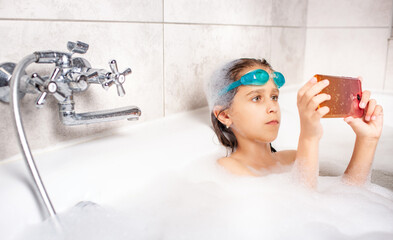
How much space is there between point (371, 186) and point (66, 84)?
884 mm

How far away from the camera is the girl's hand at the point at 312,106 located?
2.77 feet

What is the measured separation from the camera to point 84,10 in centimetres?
102

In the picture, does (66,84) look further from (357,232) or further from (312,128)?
(357,232)

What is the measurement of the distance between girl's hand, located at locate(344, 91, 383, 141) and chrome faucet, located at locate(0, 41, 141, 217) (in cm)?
58

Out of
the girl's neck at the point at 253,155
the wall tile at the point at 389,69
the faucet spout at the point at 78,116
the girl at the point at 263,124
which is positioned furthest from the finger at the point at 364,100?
the wall tile at the point at 389,69

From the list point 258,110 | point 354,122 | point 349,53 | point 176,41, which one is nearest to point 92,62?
point 176,41

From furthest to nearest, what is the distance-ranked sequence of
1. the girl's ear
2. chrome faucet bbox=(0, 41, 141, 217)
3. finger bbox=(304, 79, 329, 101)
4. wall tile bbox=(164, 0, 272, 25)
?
wall tile bbox=(164, 0, 272, 25), the girl's ear, finger bbox=(304, 79, 329, 101), chrome faucet bbox=(0, 41, 141, 217)

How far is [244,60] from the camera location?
1.17 m

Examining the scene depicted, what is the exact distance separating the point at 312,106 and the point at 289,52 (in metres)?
1.22

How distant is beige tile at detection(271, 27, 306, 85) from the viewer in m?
1.91

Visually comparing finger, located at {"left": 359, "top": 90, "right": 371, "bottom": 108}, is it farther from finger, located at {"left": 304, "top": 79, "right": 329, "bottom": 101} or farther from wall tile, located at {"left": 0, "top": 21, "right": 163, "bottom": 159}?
wall tile, located at {"left": 0, "top": 21, "right": 163, "bottom": 159}

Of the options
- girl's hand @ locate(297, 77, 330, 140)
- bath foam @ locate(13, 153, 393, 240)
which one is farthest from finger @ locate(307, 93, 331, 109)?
bath foam @ locate(13, 153, 393, 240)

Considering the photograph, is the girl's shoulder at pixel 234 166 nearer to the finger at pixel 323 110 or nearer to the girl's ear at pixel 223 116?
the girl's ear at pixel 223 116

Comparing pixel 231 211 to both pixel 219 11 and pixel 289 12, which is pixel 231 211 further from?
pixel 289 12
